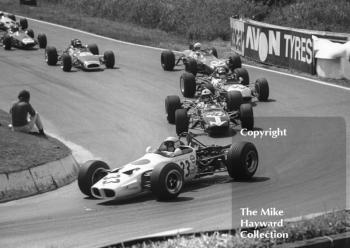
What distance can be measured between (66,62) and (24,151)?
14933mm

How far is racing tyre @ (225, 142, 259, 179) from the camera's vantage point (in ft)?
53.2

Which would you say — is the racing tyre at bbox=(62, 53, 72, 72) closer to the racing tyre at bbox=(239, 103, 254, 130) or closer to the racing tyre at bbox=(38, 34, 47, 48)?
the racing tyre at bbox=(38, 34, 47, 48)

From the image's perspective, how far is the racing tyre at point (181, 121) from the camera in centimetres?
2184

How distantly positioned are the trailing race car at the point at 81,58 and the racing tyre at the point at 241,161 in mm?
17044

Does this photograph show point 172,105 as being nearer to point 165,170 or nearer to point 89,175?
point 89,175

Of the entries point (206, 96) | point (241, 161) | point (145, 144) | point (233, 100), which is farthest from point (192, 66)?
point (241, 161)

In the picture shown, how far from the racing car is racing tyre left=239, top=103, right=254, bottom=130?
15.3ft

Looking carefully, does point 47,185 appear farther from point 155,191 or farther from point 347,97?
point 347,97

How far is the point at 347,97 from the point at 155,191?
1295 cm

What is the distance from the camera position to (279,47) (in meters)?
31.4

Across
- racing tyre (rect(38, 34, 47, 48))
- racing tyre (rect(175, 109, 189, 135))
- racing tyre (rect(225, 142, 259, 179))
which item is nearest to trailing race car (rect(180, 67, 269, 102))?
racing tyre (rect(175, 109, 189, 135))

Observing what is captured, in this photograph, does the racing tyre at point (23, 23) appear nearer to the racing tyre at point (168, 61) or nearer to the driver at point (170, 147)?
the racing tyre at point (168, 61)

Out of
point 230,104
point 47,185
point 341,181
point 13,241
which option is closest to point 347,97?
point 230,104

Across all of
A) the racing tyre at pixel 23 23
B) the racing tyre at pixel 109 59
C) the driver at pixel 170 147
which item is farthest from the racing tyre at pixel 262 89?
the racing tyre at pixel 23 23
